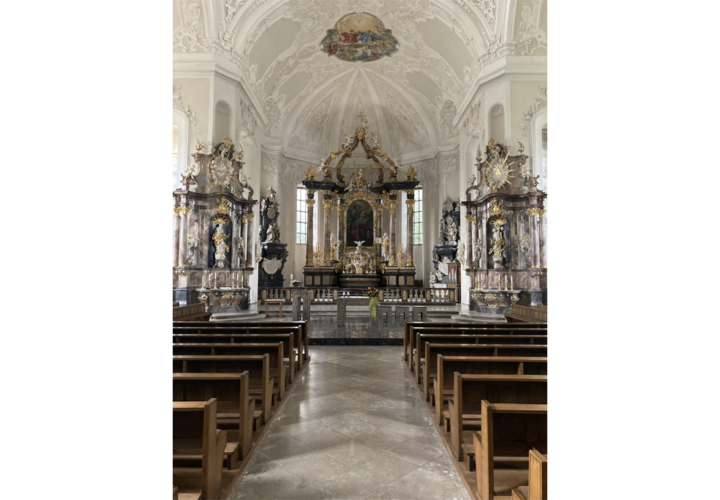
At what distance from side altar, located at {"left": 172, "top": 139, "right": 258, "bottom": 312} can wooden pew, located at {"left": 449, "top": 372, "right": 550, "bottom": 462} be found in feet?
34.7

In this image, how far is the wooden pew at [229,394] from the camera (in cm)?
317

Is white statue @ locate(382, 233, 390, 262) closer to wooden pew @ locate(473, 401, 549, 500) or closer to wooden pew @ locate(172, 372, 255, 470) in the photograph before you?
wooden pew @ locate(172, 372, 255, 470)

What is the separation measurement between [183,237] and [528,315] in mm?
9774

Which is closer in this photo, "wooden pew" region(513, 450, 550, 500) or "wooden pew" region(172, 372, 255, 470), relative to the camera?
"wooden pew" region(513, 450, 550, 500)

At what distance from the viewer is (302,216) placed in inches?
861

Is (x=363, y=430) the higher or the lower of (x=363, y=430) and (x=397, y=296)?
the lower

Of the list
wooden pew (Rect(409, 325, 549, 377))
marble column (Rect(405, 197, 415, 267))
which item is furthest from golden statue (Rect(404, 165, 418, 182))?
wooden pew (Rect(409, 325, 549, 377))

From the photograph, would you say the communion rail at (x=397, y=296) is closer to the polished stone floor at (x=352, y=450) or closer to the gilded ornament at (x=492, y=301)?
the gilded ornament at (x=492, y=301)

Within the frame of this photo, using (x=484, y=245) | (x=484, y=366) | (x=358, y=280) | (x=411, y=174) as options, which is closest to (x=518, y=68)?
(x=484, y=245)

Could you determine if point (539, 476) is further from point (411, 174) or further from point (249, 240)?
point (411, 174)

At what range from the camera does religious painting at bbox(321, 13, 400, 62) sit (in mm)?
16219

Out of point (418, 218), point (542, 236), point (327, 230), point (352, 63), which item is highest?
point (352, 63)
